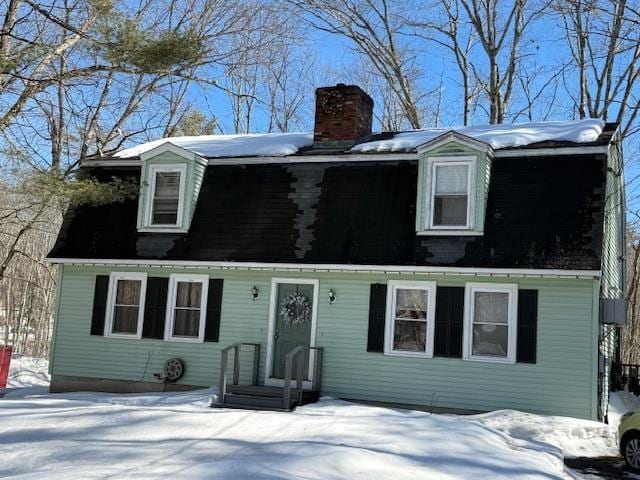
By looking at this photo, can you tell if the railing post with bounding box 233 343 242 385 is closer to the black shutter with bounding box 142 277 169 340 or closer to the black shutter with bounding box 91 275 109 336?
the black shutter with bounding box 142 277 169 340

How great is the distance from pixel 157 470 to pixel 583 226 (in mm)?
8281

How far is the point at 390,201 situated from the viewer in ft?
42.3

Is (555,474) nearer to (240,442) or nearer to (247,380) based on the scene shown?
(240,442)

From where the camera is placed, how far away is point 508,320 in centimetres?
1161

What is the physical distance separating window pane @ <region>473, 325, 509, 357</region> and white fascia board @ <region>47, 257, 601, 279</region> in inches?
38.4

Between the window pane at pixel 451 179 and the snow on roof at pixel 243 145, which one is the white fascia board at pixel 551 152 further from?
the snow on roof at pixel 243 145

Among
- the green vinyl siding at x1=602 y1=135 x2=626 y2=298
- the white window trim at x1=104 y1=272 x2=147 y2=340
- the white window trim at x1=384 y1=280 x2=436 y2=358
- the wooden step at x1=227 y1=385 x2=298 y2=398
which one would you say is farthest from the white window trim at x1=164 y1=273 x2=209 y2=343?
the green vinyl siding at x1=602 y1=135 x2=626 y2=298

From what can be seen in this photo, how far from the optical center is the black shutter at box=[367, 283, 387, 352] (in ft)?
40.4

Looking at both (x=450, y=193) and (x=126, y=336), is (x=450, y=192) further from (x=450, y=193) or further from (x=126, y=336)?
(x=126, y=336)

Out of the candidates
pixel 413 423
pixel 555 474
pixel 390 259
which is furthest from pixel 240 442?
pixel 390 259

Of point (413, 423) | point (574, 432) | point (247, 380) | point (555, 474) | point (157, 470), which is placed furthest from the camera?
point (247, 380)

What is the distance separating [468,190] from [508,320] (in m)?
2.49

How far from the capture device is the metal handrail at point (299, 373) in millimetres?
11219

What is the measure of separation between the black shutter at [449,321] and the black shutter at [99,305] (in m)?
7.04
